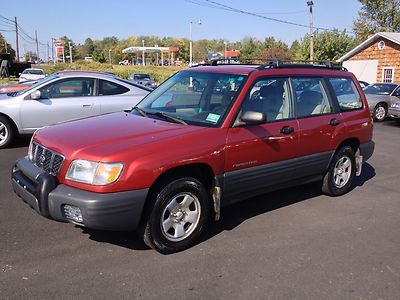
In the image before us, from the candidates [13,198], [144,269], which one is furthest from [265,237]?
[13,198]

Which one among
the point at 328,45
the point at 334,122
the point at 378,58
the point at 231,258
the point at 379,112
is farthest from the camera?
the point at 328,45

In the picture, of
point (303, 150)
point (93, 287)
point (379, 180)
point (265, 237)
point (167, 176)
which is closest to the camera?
point (93, 287)

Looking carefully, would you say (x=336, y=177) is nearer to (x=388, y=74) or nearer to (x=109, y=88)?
(x=109, y=88)

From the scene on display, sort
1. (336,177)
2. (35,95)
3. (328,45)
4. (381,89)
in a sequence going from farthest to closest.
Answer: (328,45), (381,89), (35,95), (336,177)

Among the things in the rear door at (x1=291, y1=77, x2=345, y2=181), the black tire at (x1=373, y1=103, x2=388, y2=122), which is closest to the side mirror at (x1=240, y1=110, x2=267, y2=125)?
the rear door at (x1=291, y1=77, x2=345, y2=181)

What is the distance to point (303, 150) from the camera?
495 cm

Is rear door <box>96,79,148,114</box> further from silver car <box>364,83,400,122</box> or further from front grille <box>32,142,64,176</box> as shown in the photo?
silver car <box>364,83,400,122</box>

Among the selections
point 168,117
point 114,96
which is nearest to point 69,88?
point 114,96

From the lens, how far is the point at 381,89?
16312mm

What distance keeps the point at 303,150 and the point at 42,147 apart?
2.90m

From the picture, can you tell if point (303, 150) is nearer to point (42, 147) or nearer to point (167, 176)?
point (167, 176)

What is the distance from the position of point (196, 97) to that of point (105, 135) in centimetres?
126

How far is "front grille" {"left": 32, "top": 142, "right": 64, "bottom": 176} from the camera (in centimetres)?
369

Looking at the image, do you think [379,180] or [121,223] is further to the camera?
[379,180]
